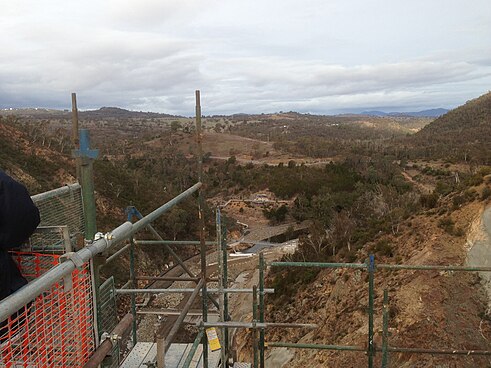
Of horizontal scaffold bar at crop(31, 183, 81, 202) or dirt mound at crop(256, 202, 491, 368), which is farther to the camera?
dirt mound at crop(256, 202, 491, 368)

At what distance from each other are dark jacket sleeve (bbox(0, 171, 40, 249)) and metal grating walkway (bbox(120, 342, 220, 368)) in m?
2.81

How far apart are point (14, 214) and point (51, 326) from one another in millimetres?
640

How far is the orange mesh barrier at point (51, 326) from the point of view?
6.96ft

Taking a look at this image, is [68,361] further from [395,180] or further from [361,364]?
[395,180]

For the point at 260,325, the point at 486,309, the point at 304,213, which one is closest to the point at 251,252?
the point at 304,213

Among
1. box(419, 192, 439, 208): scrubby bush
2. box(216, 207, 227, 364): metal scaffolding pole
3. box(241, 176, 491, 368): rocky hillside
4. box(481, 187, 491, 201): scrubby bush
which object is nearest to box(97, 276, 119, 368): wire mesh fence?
box(216, 207, 227, 364): metal scaffolding pole

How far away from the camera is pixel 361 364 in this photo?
1066 centimetres

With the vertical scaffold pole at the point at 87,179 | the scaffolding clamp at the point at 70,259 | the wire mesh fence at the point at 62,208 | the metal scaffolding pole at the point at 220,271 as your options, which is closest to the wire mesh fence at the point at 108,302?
the wire mesh fence at the point at 62,208

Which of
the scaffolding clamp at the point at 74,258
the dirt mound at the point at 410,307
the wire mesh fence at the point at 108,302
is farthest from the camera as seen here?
the dirt mound at the point at 410,307

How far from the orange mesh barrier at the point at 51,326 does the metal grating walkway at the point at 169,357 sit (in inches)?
88.7

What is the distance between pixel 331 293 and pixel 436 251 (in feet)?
13.6

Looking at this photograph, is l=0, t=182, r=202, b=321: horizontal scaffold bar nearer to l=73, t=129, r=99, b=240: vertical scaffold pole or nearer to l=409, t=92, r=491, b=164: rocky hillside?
l=73, t=129, r=99, b=240: vertical scaffold pole

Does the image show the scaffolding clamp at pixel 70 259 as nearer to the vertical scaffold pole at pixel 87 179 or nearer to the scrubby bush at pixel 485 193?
the vertical scaffold pole at pixel 87 179

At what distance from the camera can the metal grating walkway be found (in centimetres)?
468
